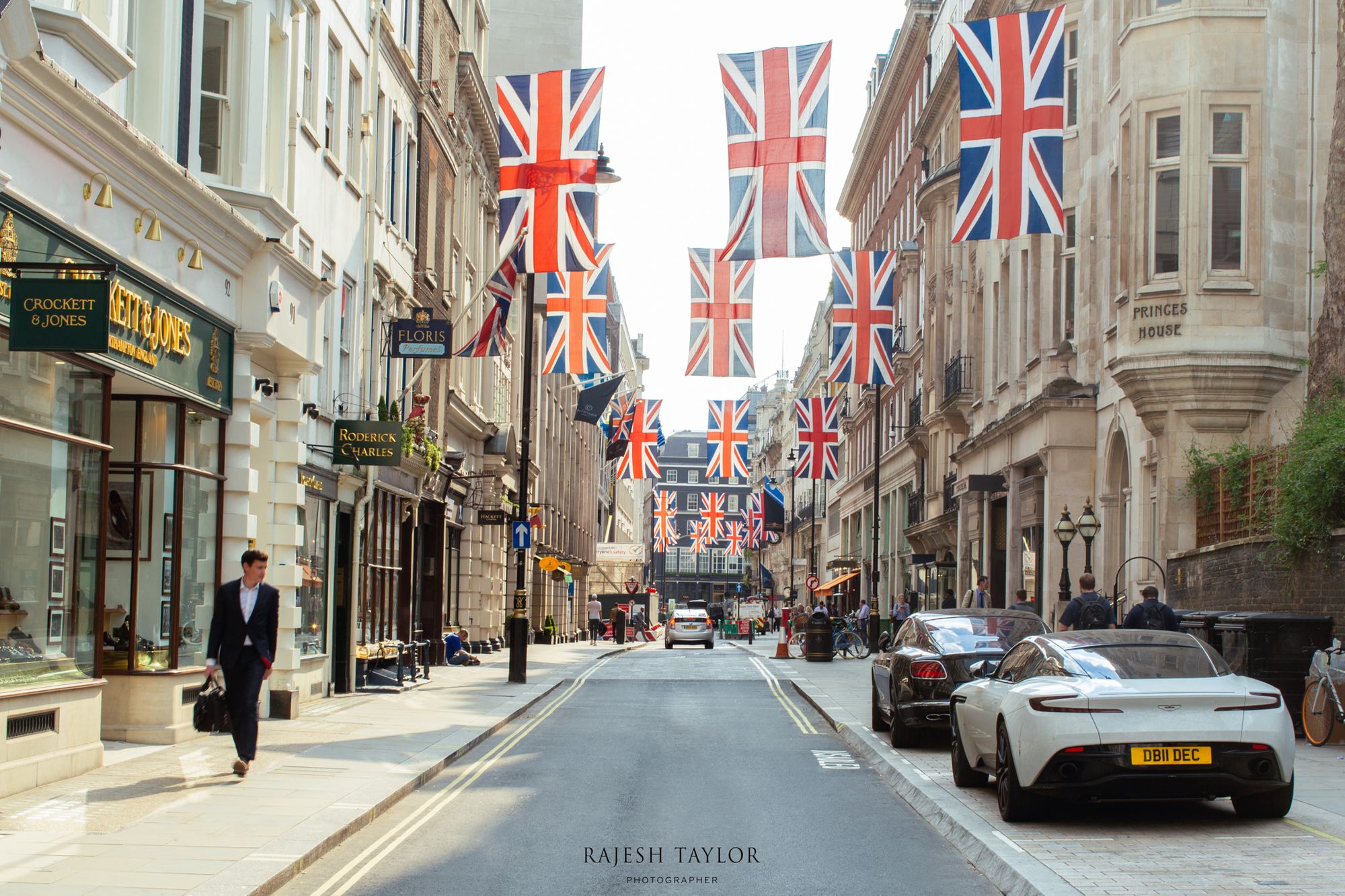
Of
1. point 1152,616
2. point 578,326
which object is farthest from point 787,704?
point 578,326

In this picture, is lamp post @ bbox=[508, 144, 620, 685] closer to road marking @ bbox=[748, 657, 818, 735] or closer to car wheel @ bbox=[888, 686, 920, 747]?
road marking @ bbox=[748, 657, 818, 735]

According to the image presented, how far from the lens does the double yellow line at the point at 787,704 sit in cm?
2023

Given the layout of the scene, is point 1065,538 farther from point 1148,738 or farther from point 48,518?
point 48,518

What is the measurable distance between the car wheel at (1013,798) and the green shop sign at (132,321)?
7.23 meters

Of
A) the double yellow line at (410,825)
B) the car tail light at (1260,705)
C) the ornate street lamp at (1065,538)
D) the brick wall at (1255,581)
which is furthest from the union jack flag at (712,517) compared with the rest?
the car tail light at (1260,705)

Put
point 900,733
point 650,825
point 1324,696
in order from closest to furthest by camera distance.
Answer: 1. point 650,825
2. point 1324,696
3. point 900,733

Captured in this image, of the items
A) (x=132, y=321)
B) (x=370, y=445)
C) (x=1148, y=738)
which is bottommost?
(x=1148, y=738)

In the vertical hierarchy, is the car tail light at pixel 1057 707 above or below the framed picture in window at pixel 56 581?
below

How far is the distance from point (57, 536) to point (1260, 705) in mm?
9810

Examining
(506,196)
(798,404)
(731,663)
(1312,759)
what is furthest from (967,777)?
(798,404)

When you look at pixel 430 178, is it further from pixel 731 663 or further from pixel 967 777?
pixel 967 777

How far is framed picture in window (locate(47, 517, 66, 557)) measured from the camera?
12867 mm

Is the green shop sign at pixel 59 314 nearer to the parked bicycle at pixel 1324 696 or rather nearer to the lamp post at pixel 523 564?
the parked bicycle at pixel 1324 696

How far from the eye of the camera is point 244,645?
12.6 m
